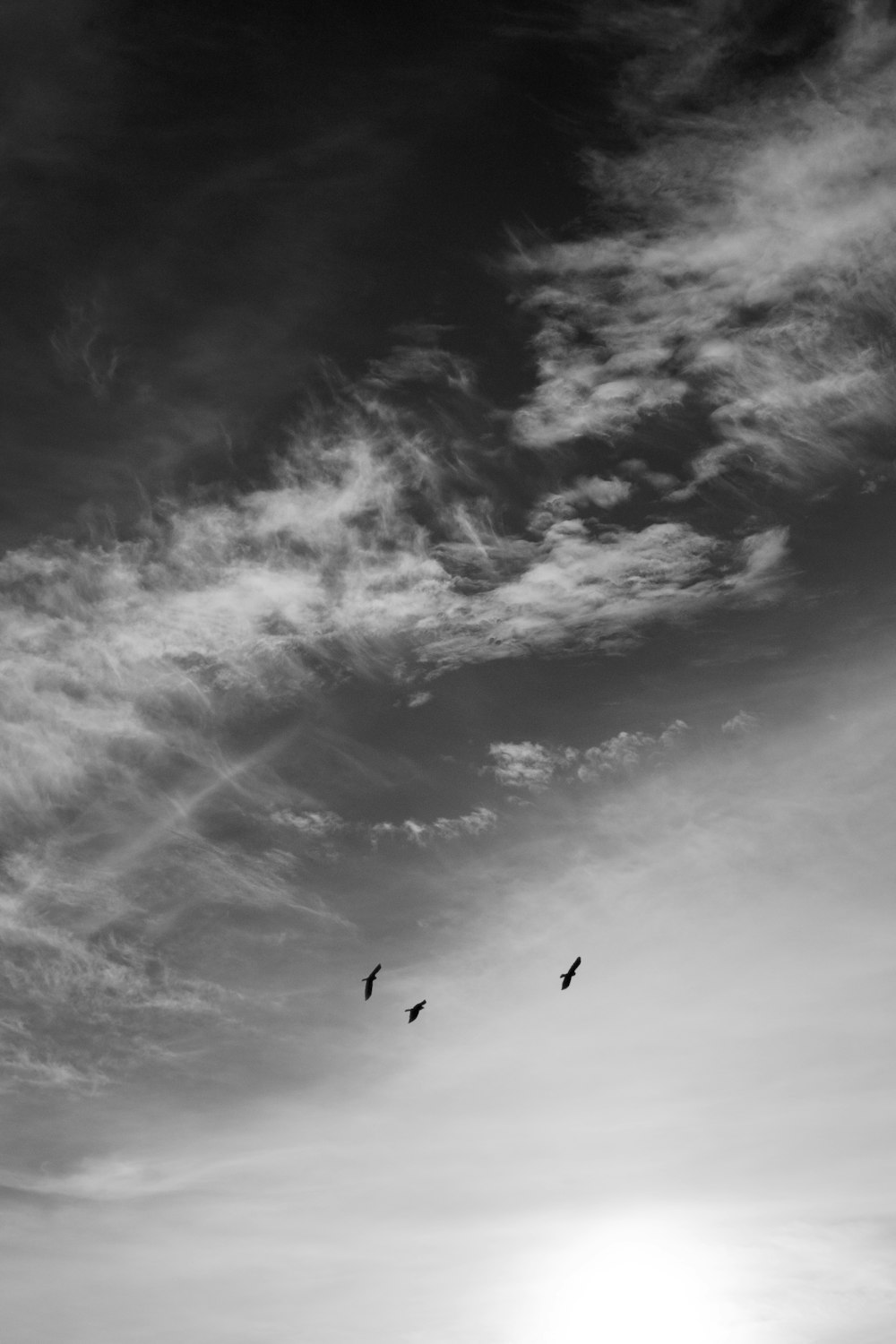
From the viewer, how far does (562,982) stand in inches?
3012

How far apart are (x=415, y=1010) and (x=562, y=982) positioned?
48.7ft

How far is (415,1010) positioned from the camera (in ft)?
250
